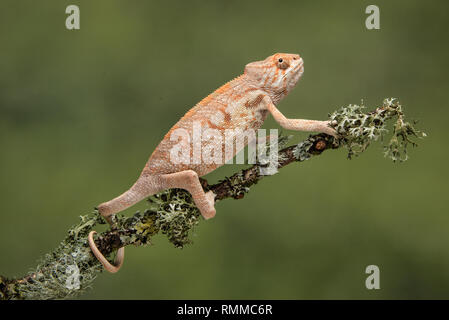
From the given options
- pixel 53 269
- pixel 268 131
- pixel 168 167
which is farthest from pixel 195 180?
pixel 53 269

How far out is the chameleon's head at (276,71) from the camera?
2.31m

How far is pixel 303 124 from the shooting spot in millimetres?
2166

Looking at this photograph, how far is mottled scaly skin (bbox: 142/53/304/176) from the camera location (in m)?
2.20

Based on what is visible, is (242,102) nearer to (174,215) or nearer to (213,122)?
(213,122)

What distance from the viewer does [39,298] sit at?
7.02 feet

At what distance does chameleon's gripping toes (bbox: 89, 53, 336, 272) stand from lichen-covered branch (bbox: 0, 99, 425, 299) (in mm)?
55

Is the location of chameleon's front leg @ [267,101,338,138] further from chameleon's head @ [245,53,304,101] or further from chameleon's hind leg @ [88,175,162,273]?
chameleon's hind leg @ [88,175,162,273]

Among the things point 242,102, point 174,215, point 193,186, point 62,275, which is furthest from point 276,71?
point 62,275

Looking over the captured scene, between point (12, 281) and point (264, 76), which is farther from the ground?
point (264, 76)

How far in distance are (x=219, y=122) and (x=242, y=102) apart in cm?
16

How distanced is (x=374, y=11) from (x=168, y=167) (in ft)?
6.17

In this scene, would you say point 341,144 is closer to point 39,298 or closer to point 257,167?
point 257,167

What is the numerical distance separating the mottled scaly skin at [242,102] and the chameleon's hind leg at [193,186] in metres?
0.05

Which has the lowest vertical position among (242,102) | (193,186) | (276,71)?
(193,186)
